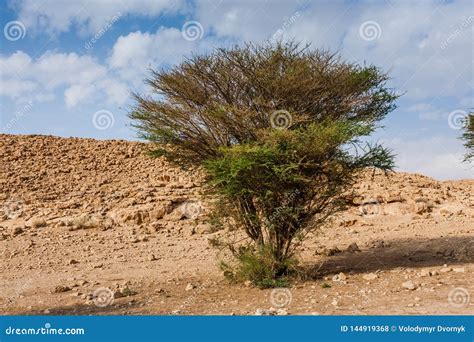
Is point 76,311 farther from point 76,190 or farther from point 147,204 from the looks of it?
point 76,190

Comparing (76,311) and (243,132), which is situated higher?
(243,132)

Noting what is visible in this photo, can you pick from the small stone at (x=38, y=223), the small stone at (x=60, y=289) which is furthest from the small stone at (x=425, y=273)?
the small stone at (x=38, y=223)

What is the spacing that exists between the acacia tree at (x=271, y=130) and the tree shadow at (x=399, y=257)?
145cm

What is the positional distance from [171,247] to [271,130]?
26.3 feet

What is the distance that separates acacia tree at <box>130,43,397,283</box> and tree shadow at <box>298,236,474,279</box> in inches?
57.2

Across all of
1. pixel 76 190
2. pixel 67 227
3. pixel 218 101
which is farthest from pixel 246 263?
pixel 76 190

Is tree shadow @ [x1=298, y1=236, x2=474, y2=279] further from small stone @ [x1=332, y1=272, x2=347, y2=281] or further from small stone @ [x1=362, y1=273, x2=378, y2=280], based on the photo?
small stone @ [x1=362, y1=273, x2=378, y2=280]

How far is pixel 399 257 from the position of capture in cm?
1494

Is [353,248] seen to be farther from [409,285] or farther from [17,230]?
[17,230]

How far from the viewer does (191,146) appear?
12.9 metres

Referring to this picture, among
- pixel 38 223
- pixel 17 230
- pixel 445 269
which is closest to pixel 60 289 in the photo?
pixel 17 230

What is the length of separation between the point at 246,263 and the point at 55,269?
6.77 meters

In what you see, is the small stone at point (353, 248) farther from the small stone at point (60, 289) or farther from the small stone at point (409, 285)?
the small stone at point (60, 289)

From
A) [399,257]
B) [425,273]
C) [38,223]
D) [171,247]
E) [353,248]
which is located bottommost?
[425,273]
